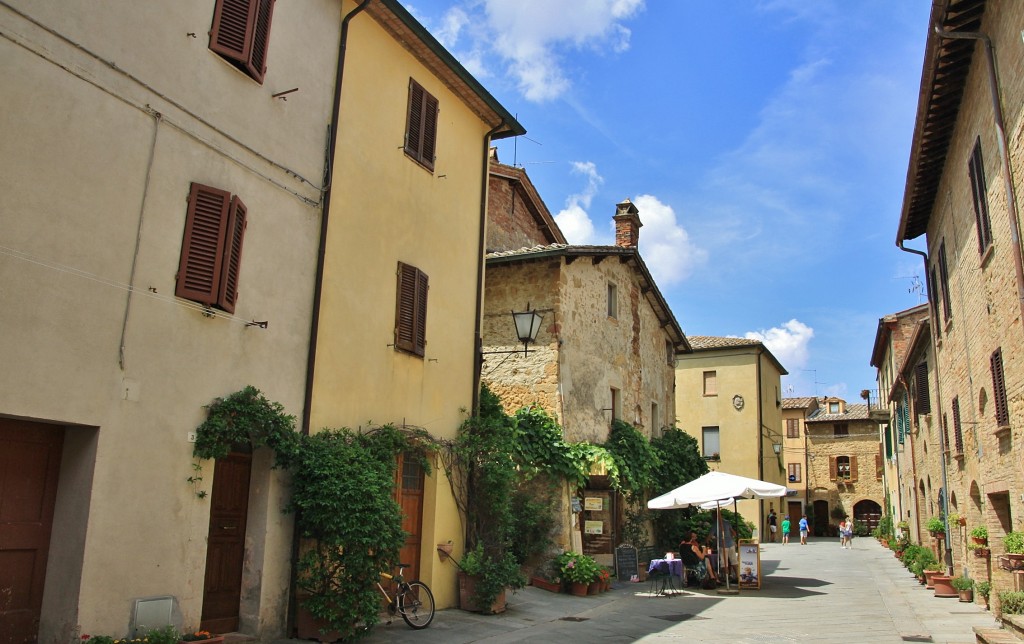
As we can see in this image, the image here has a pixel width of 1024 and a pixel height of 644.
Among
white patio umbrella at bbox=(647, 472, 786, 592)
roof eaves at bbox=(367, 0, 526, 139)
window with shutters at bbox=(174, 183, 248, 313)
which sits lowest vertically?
white patio umbrella at bbox=(647, 472, 786, 592)

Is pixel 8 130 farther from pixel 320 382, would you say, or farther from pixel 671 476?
pixel 671 476

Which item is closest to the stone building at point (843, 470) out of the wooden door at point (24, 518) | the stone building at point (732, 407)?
the stone building at point (732, 407)

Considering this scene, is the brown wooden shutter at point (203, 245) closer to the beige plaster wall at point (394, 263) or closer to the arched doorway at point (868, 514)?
the beige plaster wall at point (394, 263)

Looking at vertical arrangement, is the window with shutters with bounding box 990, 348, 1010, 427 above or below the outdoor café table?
above

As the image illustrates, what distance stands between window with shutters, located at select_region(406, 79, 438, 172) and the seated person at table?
10492mm

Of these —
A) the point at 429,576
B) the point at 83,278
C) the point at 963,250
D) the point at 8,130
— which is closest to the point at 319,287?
the point at 83,278

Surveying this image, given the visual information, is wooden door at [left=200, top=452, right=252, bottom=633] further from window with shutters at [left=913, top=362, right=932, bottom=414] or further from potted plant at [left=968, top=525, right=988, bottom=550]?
window with shutters at [left=913, top=362, right=932, bottom=414]

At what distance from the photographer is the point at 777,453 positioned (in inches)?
1471

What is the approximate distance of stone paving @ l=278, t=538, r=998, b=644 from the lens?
1088cm

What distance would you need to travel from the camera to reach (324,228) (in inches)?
398

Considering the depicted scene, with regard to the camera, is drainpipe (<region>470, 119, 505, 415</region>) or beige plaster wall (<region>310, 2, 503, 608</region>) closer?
beige plaster wall (<region>310, 2, 503, 608</region>)

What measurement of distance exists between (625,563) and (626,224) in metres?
9.40

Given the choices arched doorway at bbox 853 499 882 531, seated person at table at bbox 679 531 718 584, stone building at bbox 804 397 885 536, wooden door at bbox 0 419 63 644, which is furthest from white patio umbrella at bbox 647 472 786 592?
arched doorway at bbox 853 499 882 531

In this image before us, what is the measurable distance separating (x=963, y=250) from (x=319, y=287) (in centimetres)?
1038
